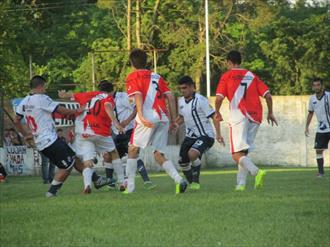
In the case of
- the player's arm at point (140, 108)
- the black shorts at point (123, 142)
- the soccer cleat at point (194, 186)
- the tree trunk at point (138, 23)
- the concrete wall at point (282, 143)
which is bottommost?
the concrete wall at point (282, 143)

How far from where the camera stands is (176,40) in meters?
60.0

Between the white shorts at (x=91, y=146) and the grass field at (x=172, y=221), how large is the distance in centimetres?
328

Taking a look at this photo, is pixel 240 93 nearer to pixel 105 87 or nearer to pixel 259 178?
Result: pixel 259 178

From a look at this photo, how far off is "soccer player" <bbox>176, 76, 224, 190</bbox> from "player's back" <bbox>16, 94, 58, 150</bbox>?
276cm

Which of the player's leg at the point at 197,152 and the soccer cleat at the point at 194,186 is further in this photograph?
the player's leg at the point at 197,152

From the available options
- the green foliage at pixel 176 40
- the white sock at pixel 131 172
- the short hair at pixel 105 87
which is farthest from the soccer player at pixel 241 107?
the green foliage at pixel 176 40

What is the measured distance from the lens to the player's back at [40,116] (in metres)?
13.3

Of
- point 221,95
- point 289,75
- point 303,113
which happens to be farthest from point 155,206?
point 289,75

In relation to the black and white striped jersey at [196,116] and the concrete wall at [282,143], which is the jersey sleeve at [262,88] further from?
the concrete wall at [282,143]

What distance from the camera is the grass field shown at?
7.89m

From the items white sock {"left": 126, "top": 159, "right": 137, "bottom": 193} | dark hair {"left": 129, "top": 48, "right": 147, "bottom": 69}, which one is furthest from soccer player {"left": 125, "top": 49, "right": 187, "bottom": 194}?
white sock {"left": 126, "top": 159, "right": 137, "bottom": 193}

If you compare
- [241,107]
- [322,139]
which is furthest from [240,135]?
[322,139]

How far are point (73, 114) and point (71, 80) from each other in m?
53.1

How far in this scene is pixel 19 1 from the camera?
6125 centimetres
